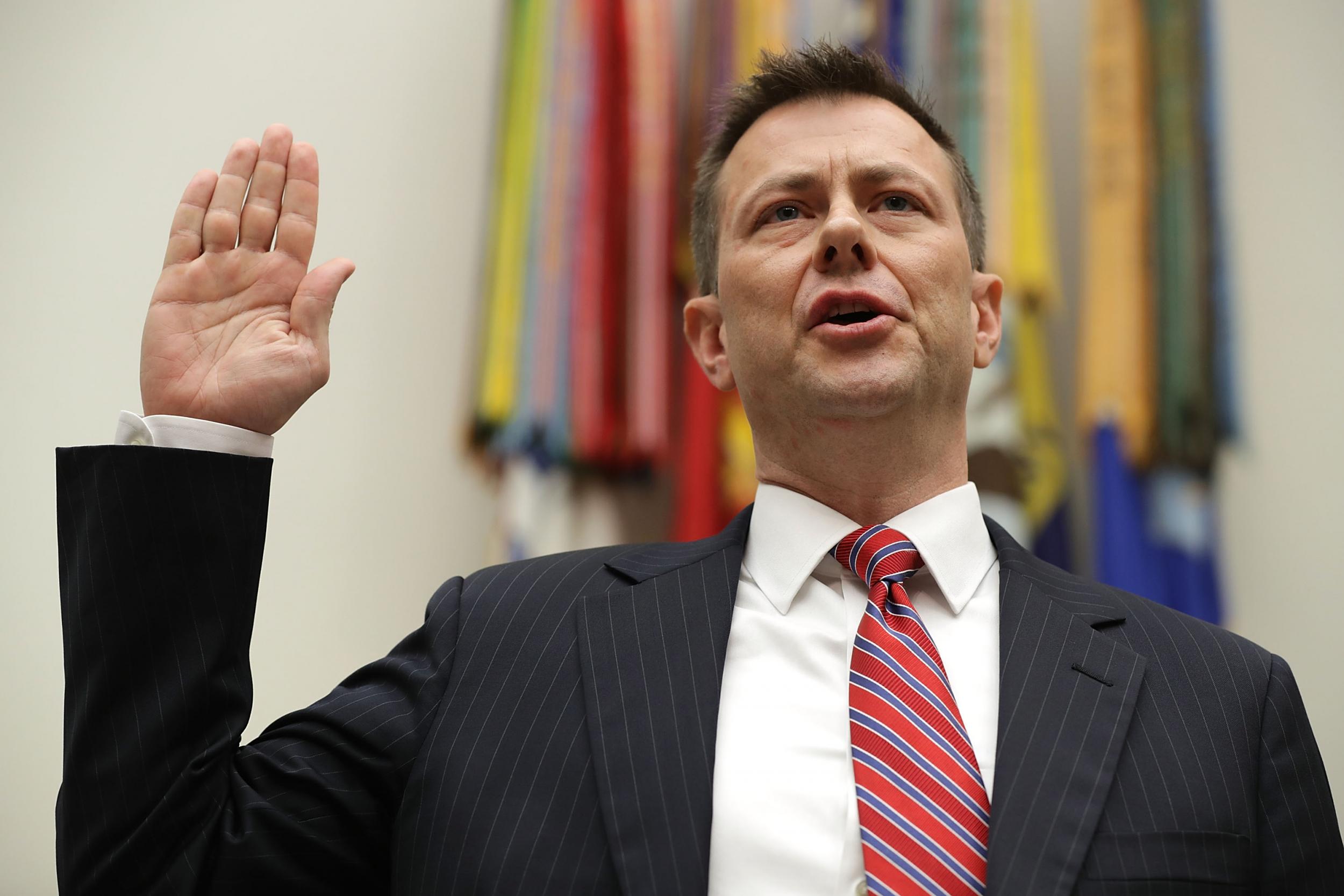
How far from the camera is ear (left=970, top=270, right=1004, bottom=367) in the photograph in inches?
60.6

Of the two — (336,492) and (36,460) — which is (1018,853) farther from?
(36,460)

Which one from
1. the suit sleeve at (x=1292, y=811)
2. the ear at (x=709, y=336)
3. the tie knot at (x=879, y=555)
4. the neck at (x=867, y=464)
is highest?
the ear at (x=709, y=336)

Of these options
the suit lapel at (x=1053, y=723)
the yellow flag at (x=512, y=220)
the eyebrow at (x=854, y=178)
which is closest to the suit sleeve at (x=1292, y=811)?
the suit lapel at (x=1053, y=723)

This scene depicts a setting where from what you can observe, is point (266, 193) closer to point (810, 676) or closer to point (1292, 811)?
point (810, 676)

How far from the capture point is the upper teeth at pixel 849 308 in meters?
1.27

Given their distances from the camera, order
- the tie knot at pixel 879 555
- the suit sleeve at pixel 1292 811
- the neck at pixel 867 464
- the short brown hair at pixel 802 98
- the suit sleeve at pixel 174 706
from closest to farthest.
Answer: the suit sleeve at pixel 174 706, the suit sleeve at pixel 1292 811, the tie knot at pixel 879 555, the neck at pixel 867 464, the short brown hair at pixel 802 98

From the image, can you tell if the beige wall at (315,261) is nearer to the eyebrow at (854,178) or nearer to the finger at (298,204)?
the finger at (298,204)

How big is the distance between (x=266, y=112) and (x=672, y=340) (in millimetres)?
839

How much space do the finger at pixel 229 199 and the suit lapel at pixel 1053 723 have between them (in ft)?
3.01

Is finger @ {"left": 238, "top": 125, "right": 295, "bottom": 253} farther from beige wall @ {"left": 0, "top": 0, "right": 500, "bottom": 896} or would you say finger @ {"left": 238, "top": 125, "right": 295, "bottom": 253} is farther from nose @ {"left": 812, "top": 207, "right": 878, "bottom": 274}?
beige wall @ {"left": 0, "top": 0, "right": 500, "bottom": 896}

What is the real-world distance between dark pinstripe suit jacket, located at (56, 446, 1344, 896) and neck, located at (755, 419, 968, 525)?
20 cm

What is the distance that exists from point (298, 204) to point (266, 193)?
3 centimetres

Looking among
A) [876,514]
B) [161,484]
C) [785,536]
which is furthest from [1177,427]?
[161,484]

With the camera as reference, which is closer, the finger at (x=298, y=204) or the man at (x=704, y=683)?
the man at (x=704, y=683)
